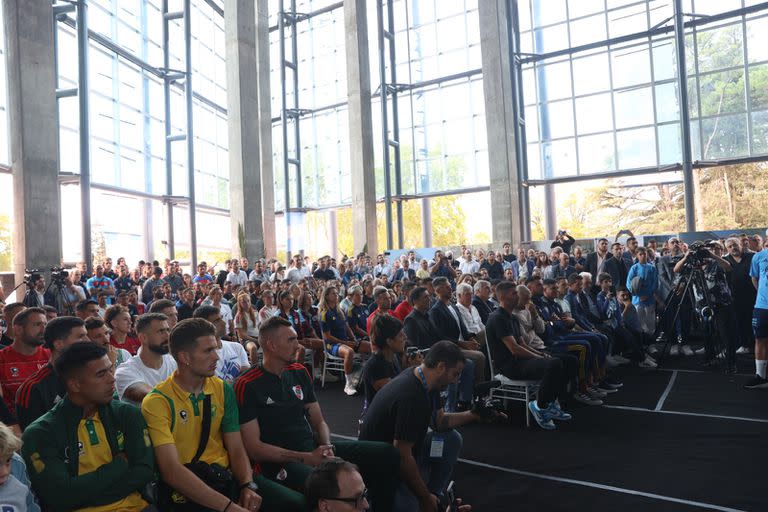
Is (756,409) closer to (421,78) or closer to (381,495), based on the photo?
(381,495)

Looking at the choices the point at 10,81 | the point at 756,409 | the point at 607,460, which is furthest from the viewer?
the point at 10,81

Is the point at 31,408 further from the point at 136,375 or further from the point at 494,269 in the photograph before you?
the point at 494,269

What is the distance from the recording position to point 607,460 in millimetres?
4305

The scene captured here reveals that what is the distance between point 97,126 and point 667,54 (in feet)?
59.9

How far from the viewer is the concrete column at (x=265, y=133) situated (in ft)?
65.5

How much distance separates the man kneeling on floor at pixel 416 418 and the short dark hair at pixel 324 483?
3.98ft

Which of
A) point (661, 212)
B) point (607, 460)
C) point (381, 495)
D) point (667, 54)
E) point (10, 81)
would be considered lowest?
point (607, 460)

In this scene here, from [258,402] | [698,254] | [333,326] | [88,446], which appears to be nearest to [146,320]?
[258,402]

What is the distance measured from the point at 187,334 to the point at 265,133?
19.2 meters

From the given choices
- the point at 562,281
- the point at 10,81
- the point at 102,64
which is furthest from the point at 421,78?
the point at 562,281

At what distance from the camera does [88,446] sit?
228cm

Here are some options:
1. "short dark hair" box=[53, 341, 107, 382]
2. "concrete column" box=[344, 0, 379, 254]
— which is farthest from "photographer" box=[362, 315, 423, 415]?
"concrete column" box=[344, 0, 379, 254]

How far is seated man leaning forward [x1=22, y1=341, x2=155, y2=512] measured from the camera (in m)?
2.15

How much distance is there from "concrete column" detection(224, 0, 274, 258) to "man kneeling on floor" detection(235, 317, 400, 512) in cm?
1478
